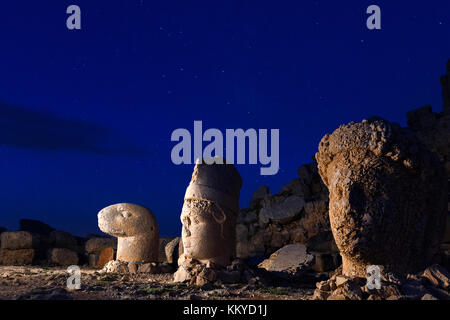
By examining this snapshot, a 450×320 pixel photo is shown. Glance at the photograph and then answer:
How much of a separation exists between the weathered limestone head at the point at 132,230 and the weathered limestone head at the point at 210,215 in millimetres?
2536

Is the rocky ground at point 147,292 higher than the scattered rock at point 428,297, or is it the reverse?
the scattered rock at point 428,297

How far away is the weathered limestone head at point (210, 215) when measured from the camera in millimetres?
7648

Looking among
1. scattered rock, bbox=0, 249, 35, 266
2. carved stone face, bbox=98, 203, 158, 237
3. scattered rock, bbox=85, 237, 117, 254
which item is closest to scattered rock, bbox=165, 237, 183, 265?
carved stone face, bbox=98, 203, 158, 237

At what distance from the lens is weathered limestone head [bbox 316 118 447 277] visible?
429 cm

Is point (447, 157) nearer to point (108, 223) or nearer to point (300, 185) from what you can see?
point (300, 185)

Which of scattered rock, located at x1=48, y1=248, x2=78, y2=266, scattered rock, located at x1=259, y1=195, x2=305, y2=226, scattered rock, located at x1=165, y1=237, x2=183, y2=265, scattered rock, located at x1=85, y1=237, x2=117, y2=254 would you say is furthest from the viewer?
scattered rock, located at x1=259, y1=195, x2=305, y2=226

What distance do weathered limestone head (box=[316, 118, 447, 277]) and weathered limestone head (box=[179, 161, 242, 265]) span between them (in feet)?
11.4

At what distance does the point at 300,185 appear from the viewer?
552 inches

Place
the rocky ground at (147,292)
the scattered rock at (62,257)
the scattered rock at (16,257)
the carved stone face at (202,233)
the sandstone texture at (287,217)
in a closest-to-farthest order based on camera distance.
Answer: the rocky ground at (147,292) < the carved stone face at (202,233) < the scattered rock at (16,257) < the scattered rock at (62,257) < the sandstone texture at (287,217)

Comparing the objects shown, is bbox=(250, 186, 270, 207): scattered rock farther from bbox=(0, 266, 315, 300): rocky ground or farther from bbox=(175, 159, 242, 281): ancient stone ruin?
bbox=(0, 266, 315, 300): rocky ground

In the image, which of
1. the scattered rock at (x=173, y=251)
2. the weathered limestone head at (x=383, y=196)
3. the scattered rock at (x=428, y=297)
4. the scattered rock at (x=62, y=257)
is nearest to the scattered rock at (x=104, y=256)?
the scattered rock at (x=62, y=257)

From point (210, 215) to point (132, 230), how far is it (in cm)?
321

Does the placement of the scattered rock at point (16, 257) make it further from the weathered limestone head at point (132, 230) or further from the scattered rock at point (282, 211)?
the scattered rock at point (282, 211)
